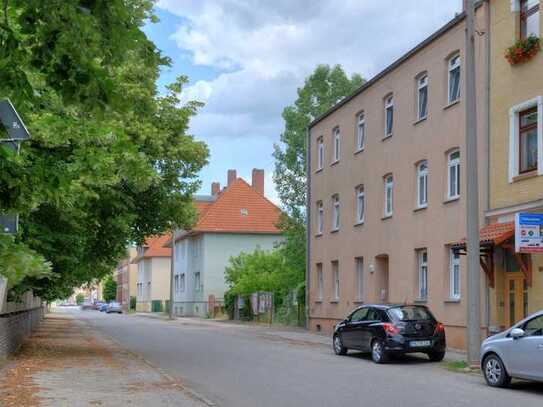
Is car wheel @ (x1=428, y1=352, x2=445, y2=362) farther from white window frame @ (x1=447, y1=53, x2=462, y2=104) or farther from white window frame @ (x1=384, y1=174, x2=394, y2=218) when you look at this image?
white window frame @ (x1=384, y1=174, x2=394, y2=218)

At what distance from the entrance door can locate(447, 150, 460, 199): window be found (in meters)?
3.78

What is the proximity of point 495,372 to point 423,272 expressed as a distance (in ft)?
41.3

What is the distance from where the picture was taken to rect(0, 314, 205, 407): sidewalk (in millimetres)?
11484

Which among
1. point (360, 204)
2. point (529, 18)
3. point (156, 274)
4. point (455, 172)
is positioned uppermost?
point (529, 18)

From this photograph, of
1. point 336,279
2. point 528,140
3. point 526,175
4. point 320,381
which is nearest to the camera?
point 320,381

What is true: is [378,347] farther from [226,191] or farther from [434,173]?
[226,191]

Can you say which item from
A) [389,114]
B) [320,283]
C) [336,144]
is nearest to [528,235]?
[389,114]

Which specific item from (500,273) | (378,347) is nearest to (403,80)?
(500,273)

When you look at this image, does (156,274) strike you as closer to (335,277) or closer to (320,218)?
(320,218)

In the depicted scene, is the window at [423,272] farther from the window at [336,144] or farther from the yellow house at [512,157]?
the window at [336,144]

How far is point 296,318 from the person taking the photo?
41.7 m

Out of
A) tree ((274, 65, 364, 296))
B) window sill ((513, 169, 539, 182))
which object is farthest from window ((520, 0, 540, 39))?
tree ((274, 65, 364, 296))

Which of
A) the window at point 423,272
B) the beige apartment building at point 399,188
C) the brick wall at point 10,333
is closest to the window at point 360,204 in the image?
the beige apartment building at point 399,188

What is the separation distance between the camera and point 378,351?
1894 centimetres
